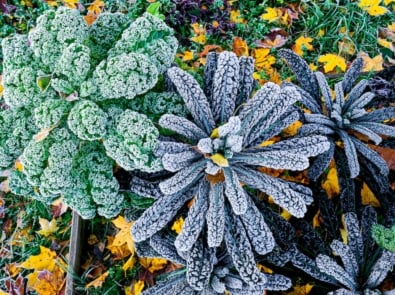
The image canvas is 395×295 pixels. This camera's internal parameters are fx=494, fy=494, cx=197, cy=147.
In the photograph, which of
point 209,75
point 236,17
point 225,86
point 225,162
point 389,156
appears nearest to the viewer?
point 225,162

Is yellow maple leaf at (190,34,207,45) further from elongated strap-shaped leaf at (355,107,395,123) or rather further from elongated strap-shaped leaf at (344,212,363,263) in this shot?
elongated strap-shaped leaf at (344,212,363,263)

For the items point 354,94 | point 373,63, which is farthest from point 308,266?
point 373,63

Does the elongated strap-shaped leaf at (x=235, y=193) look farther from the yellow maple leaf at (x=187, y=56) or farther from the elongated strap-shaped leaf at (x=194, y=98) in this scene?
the yellow maple leaf at (x=187, y=56)

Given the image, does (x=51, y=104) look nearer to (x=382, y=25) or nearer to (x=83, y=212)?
(x=83, y=212)

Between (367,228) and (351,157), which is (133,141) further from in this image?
(367,228)

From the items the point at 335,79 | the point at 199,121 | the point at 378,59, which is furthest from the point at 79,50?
the point at 378,59

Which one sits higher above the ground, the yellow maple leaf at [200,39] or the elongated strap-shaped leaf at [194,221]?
the elongated strap-shaped leaf at [194,221]

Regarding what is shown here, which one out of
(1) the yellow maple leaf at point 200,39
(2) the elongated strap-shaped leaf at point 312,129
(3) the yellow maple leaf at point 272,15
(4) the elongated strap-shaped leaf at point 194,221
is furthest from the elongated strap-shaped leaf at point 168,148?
(3) the yellow maple leaf at point 272,15
